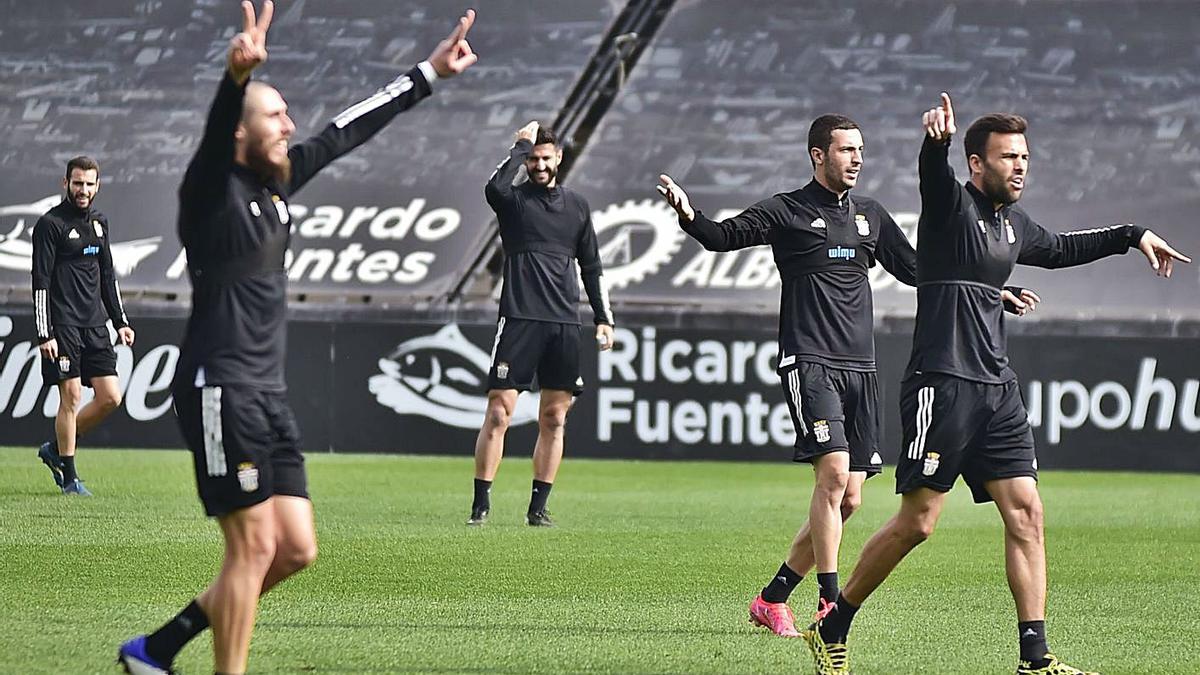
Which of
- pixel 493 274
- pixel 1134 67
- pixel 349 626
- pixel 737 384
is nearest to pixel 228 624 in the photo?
pixel 349 626

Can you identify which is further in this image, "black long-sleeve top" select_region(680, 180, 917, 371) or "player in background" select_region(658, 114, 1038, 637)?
"black long-sleeve top" select_region(680, 180, 917, 371)

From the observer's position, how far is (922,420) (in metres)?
6.16

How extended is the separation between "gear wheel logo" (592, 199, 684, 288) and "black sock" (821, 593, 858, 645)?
12371 millimetres

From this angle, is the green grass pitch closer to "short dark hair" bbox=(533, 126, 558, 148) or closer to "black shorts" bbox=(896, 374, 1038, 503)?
"black shorts" bbox=(896, 374, 1038, 503)

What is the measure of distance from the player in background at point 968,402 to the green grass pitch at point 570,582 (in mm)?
349

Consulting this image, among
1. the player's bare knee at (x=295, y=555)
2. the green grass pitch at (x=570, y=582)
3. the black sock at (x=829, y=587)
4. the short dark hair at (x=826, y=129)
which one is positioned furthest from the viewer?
the short dark hair at (x=826, y=129)

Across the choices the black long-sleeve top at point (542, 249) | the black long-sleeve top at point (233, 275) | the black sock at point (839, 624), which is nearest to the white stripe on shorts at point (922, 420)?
the black sock at point (839, 624)

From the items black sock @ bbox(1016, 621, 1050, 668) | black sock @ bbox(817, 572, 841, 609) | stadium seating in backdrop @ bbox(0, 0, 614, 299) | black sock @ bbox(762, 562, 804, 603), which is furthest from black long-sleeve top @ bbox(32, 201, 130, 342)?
black sock @ bbox(1016, 621, 1050, 668)

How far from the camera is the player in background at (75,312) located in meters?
12.1

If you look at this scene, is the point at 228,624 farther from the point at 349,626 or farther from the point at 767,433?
the point at 767,433

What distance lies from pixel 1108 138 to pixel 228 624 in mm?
16099

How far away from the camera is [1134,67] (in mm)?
19688

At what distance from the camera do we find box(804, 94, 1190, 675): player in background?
6.09m

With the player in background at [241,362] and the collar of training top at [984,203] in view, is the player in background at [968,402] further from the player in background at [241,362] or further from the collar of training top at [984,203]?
the player in background at [241,362]
